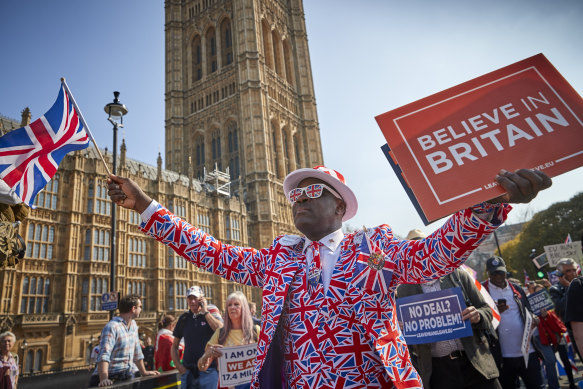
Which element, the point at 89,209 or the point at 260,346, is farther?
the point at 89,209

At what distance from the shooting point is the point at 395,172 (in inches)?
78.9

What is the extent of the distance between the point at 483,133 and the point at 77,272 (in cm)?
2260

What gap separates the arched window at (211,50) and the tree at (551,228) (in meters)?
37.2

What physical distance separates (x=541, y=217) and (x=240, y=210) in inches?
1030

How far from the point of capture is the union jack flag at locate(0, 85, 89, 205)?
10.9 feet

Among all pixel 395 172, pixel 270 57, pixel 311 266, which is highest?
pixel 270 57

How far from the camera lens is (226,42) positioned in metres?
44.1

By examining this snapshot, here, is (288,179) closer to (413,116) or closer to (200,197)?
(413,116)

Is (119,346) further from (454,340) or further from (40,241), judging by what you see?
(40,241)

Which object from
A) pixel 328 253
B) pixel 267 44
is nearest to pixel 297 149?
pixel 267 44

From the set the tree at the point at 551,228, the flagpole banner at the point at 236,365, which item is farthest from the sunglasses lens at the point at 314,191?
the tree at the point at 551,228

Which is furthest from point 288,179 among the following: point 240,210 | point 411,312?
point 240,210

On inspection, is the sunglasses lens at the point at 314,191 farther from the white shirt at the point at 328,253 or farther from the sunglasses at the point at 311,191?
the white shirt at the point at 328,253

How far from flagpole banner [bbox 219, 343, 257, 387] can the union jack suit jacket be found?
1935mm
